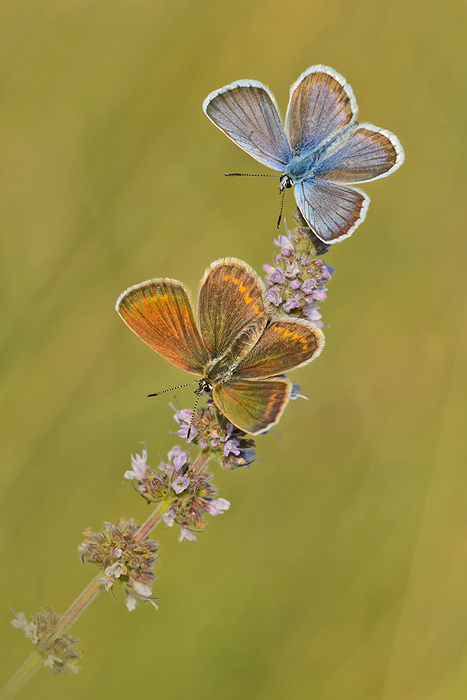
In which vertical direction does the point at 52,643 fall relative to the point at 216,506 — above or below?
below

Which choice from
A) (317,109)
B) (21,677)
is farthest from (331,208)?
(21,677)

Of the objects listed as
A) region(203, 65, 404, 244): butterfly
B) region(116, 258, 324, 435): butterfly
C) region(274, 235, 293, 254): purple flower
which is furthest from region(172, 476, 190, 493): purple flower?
region(203, 65, 404, 244): butterfly

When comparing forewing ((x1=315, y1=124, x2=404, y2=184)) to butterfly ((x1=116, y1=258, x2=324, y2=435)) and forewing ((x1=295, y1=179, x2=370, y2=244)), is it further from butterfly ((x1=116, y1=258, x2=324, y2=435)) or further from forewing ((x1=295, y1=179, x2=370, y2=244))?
butterfly ((x1=116, y1=258, x2=324, y2=435))

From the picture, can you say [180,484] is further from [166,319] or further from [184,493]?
[166,319]

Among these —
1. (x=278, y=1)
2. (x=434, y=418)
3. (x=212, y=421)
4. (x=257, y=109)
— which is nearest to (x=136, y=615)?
(x=212, y=421)

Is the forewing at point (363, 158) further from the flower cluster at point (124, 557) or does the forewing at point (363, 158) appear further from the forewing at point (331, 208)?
the flower cluster at point (124, 557)
